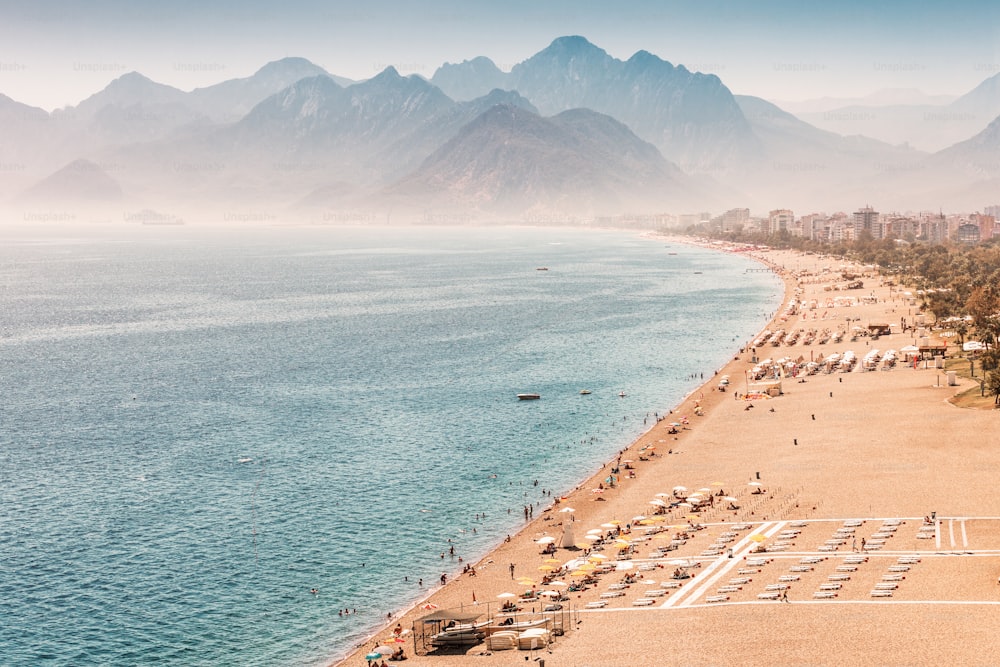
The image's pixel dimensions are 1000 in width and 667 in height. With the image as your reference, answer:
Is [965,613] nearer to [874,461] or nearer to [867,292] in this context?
[874,461]

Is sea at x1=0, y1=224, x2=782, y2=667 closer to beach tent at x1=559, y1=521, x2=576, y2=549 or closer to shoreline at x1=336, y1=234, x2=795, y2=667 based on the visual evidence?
shoreline at x1=336, y1=234, x2=795, y2=667

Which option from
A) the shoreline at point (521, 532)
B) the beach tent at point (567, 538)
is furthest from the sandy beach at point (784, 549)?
the beach tent at point (567, 538)

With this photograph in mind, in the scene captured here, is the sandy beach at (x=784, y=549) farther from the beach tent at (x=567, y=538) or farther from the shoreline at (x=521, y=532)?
the beach tent at (x=567, y=538)

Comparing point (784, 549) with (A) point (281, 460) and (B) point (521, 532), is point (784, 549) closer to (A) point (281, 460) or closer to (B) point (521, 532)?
(B) point (521, 532)

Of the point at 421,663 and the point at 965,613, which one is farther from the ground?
the point at 965,613

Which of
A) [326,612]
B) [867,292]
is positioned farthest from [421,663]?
[867,292]

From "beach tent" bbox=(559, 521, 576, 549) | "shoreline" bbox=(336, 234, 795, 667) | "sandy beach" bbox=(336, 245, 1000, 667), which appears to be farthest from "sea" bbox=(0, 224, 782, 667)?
"beach tent" bbox=(559, 521, 576, 549)
